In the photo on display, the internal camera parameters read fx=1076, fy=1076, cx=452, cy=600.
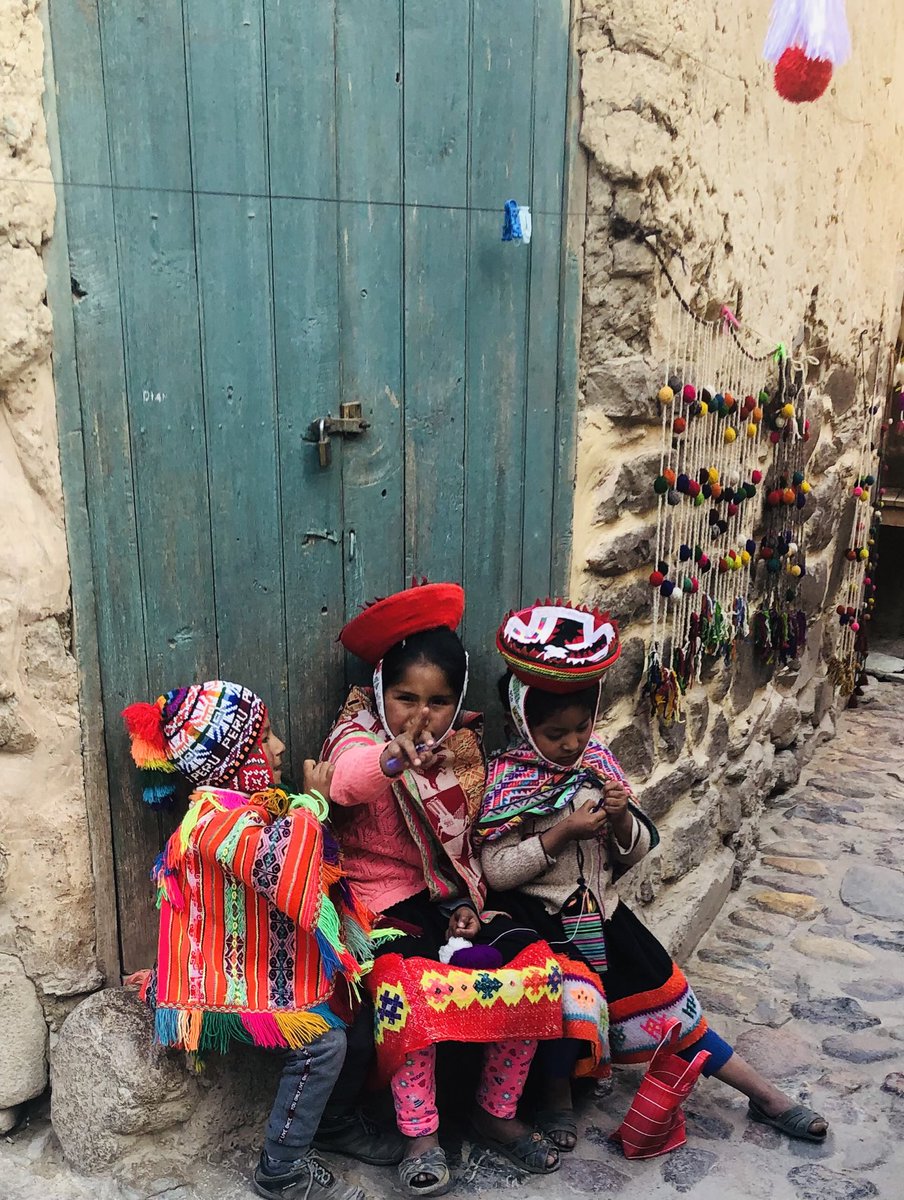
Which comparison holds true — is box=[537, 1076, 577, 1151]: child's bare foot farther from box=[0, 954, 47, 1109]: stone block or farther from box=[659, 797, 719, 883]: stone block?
box=[0, 954, 47, 1109]: stone block

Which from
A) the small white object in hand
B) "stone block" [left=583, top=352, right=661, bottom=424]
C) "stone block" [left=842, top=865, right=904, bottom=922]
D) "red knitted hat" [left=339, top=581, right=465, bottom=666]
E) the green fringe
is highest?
"stone block" [left=583, top=352, right=661, bottom=424]

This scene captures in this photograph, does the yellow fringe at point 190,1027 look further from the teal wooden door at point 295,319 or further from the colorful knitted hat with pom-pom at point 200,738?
the colorful knitted hat with pom-pom at point 200,738

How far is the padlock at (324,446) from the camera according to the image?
229cm

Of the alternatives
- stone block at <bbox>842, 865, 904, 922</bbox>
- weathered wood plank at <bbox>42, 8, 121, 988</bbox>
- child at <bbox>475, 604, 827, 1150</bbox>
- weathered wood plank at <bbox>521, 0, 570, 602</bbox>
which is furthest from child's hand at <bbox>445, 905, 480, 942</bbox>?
stone block at <bbox>842, 865, 904, 922</bbox>

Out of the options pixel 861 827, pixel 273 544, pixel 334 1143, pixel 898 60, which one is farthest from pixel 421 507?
pixel 898 60

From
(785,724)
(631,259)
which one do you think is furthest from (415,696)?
(785,724)

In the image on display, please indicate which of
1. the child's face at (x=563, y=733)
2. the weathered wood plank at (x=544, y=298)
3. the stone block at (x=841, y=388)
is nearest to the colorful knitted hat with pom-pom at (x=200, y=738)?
the child's face at (x=563, y=733)

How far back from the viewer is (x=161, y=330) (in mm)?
2064

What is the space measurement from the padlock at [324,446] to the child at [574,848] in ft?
1.84

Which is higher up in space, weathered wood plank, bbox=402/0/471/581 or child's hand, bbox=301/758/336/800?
weathered wood plank, bbox=402/0/471/581

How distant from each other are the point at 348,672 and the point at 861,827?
2648 mm

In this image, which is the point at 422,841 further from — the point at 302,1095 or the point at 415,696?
the point at 302,1095

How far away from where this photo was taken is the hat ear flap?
209 centimetres

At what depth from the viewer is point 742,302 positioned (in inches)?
135
